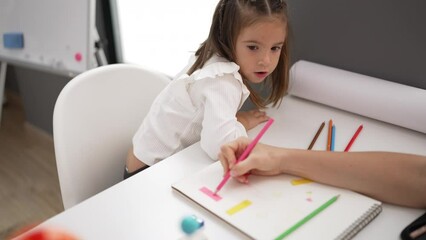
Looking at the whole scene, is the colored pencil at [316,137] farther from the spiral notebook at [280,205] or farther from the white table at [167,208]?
the spiral notebook at [280,205]

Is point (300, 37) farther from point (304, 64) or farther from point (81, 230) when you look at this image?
point (81, 230)

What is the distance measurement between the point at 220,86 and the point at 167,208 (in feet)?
1.09

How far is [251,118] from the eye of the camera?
3.11 ft

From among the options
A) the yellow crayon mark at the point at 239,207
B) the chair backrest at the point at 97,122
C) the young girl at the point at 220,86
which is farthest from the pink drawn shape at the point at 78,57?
the yellow crayon mark at the point at 239,207

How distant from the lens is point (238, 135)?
31.6 inches

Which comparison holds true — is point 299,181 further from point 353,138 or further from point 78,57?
point 78,57

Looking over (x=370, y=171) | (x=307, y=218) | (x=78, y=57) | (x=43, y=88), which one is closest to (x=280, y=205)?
(x=307, y=218)

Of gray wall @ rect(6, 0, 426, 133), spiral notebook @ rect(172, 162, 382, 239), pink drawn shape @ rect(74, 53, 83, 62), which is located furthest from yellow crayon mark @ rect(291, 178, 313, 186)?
pink drawn shape @ rect(74, 53, 83, 62)

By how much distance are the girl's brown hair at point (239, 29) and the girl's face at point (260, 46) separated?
15 millimetres

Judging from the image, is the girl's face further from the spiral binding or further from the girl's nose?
the spiral binding

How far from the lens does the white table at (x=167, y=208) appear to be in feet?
1.89

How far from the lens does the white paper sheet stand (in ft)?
2.90

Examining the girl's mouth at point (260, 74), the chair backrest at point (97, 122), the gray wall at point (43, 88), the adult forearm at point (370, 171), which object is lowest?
the gray wall at point (43, 88)

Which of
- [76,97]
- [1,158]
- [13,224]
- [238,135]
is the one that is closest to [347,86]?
[238,135]
